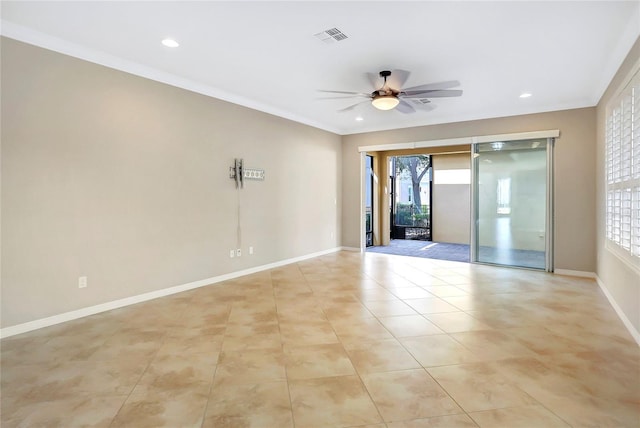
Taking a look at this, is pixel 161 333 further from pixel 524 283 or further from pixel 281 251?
pixel 524 283

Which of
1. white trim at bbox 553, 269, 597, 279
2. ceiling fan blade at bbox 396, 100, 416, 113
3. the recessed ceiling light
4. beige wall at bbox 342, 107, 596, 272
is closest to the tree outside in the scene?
beige wall at bbox 342, 107, 596, 272

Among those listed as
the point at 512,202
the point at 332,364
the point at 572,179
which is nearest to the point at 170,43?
the point at 332,364

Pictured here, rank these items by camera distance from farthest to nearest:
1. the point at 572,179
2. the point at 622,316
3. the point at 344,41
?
the point at 572,179 < the point at 622,316 < the point at 344,41

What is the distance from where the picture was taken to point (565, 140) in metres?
5.68

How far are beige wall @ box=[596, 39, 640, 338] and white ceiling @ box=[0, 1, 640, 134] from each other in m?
0.19

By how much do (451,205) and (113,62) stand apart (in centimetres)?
933

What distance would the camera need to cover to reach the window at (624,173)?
10.4 feet

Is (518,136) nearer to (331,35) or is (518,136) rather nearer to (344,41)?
(344,41)

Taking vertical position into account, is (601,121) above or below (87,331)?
above

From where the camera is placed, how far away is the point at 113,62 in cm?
387

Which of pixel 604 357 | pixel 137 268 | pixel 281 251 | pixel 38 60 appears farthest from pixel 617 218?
pixel 38 60

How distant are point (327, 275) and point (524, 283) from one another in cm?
310

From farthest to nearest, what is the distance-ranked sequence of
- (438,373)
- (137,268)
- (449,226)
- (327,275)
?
(449,226) → (327,275) → (137,268) → (438,373)

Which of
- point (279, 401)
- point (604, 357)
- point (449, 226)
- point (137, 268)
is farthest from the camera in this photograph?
point (449, 226)
